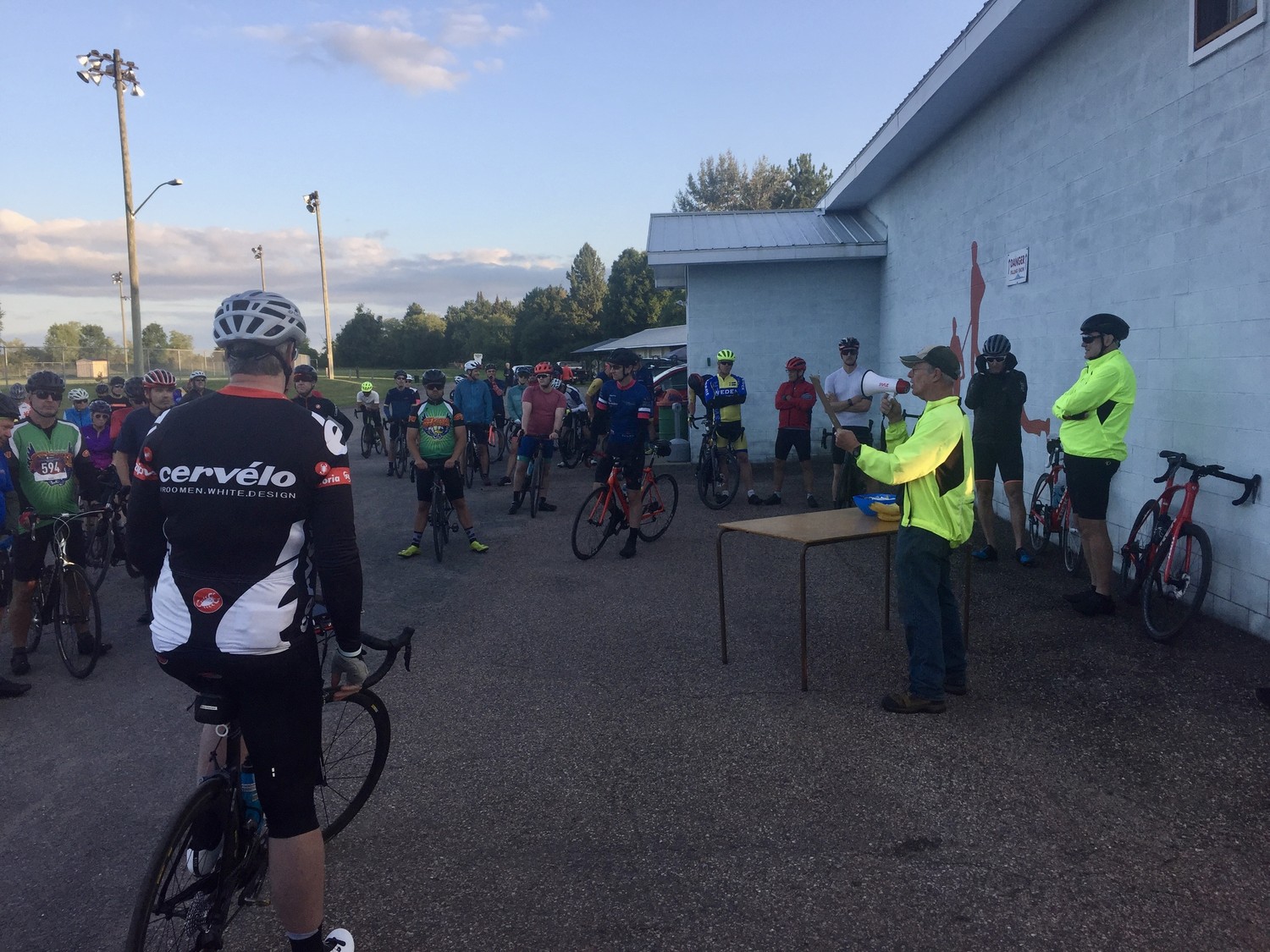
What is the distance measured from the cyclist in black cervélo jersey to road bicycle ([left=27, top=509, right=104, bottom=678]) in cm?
395

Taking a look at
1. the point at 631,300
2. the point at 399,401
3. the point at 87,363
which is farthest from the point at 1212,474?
the point at 631,300

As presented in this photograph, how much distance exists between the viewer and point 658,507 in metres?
9.30

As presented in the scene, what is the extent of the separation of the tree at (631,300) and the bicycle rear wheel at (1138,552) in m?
64.0

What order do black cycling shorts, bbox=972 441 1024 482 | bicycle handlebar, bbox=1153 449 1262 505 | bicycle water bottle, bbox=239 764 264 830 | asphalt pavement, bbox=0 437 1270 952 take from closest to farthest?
1. bicycle water bottle, bbox=239 764 264 830
2. asphalt pavement, bbox=0 437 1270 952
3. bicycle handlebar, bbox=1153 449 1262 505
4. black cycling shorts, bbox=972 441 1024 482

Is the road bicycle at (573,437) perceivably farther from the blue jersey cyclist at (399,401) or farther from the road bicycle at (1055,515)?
the road bicycle at (1055,515)

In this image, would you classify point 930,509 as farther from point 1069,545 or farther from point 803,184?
point 803,184

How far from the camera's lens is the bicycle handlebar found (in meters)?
5.41

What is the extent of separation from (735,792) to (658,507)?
5.61 m

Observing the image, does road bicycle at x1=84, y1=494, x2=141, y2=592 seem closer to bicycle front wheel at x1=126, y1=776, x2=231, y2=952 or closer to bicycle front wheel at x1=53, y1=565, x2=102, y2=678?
bicycle front wheel at x1=53, y1=565, x2=102, y2=678

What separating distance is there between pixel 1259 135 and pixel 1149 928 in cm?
491

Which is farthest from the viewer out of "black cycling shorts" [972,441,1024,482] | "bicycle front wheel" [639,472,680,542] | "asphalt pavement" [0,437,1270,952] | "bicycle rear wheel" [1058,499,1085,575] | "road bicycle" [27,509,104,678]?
"bicycle front wheel" [639,472,680,542]

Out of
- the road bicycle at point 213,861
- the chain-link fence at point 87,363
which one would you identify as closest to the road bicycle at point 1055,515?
the road bicycle at point 213,861

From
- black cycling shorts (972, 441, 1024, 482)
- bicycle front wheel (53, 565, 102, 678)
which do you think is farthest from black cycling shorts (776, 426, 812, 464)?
bicycle front wheel (53, 565, 102, 678)

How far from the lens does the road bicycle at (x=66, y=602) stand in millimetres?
5730
